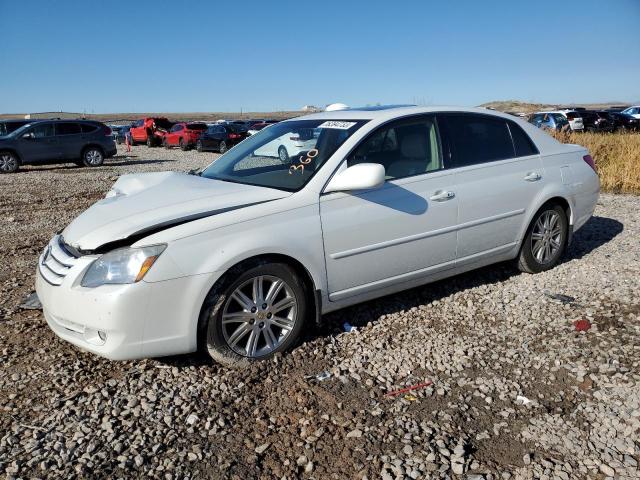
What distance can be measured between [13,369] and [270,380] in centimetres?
171

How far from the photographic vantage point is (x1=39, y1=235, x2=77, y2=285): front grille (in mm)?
3494

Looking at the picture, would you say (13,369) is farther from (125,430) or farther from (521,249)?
(521,249)

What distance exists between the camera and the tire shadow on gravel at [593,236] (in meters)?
6.31

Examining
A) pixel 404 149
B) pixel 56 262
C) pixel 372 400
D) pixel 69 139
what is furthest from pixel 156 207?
pixel 69 139

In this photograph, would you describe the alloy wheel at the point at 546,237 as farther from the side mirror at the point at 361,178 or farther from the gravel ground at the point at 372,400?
the side mirror at the point at 361,178

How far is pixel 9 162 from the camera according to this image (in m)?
17.6

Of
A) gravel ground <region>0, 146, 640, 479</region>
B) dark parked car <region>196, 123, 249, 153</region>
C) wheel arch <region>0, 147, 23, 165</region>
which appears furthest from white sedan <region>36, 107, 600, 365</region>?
dark parked car <region>196, 123, 249, 153</region>

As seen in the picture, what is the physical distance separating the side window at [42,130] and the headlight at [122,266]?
55.4 ft

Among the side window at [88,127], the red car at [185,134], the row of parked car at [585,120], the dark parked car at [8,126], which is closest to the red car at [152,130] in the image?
the red car at [185,134]

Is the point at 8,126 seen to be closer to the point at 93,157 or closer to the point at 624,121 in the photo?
the point at 93,157

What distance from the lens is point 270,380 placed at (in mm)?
3541

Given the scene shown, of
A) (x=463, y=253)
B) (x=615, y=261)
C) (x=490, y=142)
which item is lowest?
(x=615, y=261)

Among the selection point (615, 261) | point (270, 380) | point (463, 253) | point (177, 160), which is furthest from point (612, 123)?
point (270, 380)

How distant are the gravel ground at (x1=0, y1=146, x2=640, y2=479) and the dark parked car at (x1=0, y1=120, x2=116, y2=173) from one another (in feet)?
48.2
